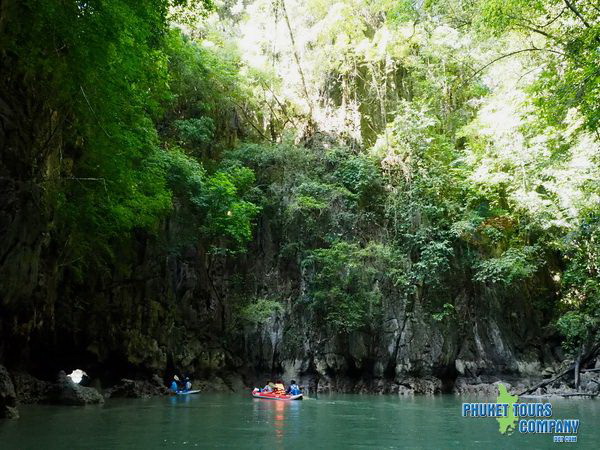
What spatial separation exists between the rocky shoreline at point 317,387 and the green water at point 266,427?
36.4 inches

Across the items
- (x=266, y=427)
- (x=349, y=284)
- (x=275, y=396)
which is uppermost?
(x=349, y=284)

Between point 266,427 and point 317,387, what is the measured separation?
10.3 meters

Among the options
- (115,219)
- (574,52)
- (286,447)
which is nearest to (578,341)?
(574,52)

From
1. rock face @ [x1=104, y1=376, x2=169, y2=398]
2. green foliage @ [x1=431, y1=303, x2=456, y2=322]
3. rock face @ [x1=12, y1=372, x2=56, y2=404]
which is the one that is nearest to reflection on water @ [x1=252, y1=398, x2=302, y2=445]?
rock face @ [x1=104, y1=376, x2=169, y2=398]

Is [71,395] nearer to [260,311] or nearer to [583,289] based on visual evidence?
[260,311]

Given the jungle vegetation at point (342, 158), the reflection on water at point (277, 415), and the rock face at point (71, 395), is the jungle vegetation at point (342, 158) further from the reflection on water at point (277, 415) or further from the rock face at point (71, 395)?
the reflection on water at point (277, 415)

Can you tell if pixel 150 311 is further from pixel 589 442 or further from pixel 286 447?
pixel 589 442

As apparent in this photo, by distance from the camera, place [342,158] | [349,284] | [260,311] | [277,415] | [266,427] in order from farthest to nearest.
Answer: [342,158], [260,311], [349,284], [277,415], [266,427]

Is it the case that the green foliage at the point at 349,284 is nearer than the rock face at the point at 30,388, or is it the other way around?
the rock face at the point at 30,388

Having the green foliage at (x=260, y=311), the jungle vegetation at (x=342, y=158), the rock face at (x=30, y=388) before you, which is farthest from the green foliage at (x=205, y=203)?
the rock face at (x=30, y=388)

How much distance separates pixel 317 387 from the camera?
19.4 m

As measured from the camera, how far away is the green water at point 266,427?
751 cm

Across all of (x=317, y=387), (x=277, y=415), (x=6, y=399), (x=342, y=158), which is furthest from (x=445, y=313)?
(x=6, y=399)

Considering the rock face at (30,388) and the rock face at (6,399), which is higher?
the rock face at (6,399)
